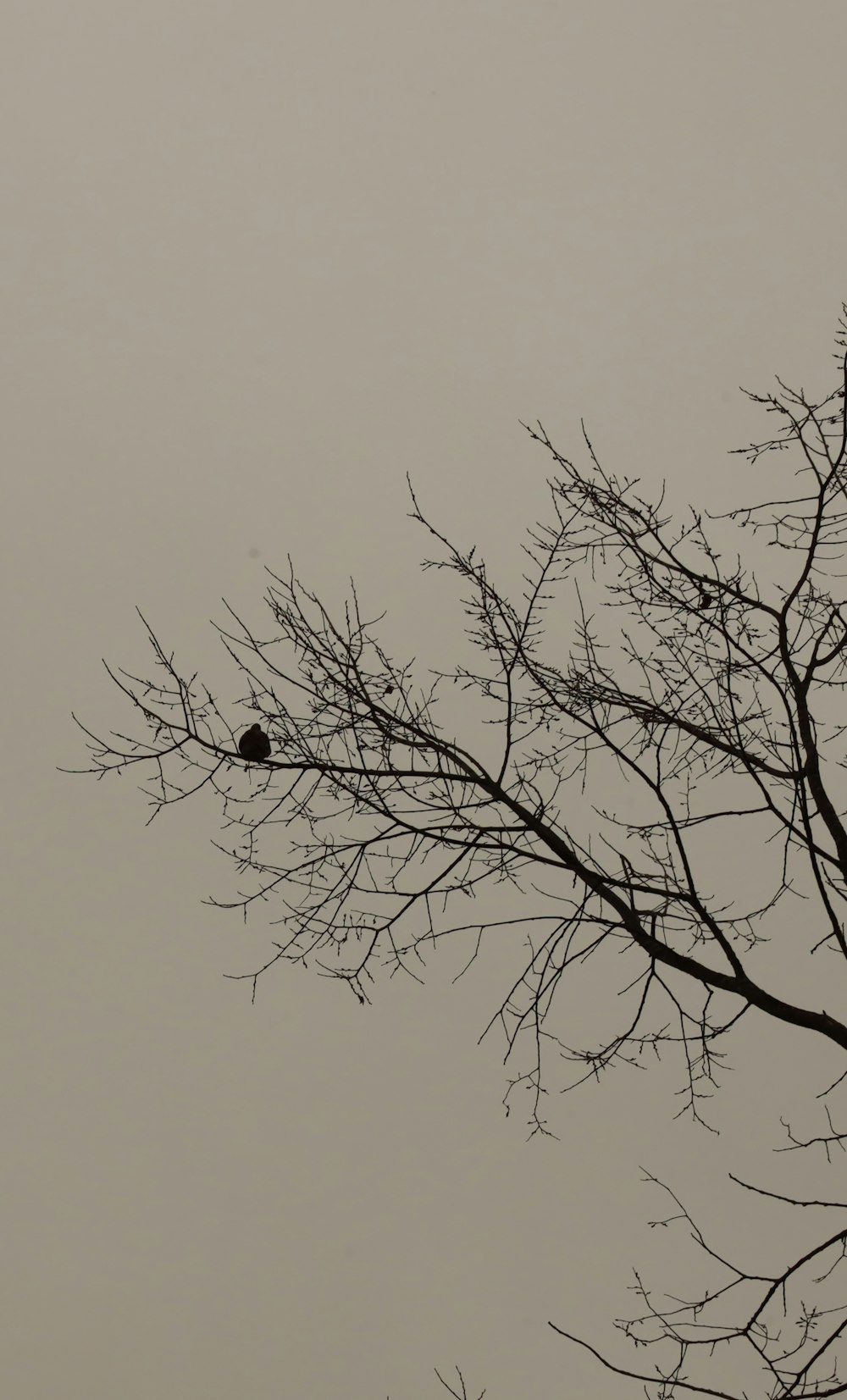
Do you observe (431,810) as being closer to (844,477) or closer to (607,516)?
(607,516)

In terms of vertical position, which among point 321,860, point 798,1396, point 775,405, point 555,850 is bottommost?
point 798,1396

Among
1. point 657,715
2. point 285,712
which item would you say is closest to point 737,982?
point 657,715

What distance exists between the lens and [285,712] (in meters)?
3.72

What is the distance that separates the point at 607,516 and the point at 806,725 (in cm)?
99

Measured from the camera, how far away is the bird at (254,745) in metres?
3.72

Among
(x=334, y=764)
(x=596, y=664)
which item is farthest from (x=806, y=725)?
(x=334, y=764)

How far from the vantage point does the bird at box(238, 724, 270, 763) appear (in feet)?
12.2

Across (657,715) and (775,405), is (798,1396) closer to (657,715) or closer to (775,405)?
(657,715)

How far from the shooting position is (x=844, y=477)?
13.1ft

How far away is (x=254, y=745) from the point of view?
3.73 meters

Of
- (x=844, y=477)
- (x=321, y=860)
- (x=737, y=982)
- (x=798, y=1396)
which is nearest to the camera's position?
(x=798, y=1396)

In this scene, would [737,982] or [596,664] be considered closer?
[737,982]

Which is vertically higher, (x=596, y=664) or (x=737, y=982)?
(x=596, y=664)

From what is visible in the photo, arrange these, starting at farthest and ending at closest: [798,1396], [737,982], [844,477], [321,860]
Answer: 1. [844,477]
2. [321,860]
3. [737,982]
4. [798,1396]
